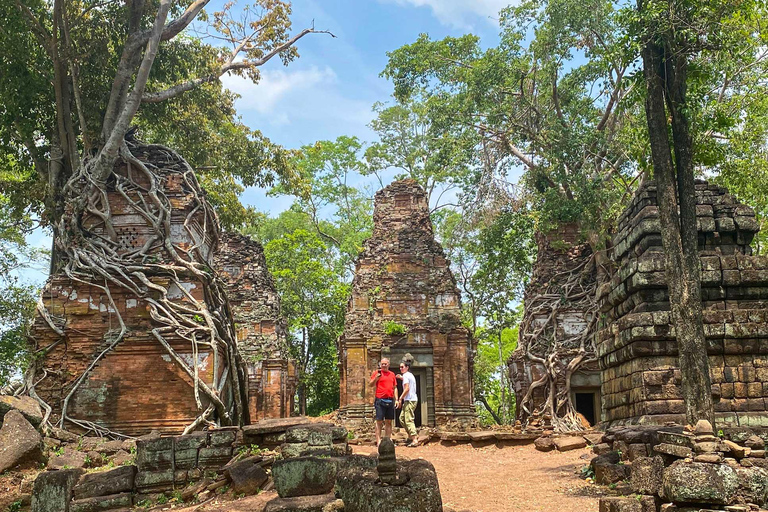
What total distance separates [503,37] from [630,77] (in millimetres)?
8881

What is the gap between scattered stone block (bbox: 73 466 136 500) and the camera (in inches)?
273

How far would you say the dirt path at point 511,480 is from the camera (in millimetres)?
7002

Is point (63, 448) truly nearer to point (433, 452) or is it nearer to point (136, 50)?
point (433, 452)

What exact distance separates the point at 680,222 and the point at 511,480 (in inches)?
156

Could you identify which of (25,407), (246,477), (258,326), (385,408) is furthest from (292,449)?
(258,326)

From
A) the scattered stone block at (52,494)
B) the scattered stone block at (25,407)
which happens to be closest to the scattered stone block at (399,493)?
the scattered stone block at (52,494)

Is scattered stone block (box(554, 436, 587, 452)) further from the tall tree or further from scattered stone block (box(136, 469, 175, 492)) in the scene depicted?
scattered stone block (box(136, 469, 175, 492))

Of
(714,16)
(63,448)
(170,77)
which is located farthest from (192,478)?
(170,77)

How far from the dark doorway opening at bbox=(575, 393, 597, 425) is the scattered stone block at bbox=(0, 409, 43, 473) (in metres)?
13.8

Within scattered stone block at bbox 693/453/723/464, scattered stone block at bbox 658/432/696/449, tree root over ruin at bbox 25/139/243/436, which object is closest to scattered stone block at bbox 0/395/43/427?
tree root over ruin at bbox 25/139/243/436

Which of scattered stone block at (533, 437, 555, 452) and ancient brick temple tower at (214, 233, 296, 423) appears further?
ancient brick temple tower at (214, 233, 296, 423)

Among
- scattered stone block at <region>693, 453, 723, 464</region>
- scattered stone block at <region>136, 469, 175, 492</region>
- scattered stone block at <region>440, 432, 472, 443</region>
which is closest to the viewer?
scattered stone block at <region>693, 453, 723, 464</region>

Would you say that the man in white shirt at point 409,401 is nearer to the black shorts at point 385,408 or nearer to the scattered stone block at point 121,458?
the black shorts at point 385,408

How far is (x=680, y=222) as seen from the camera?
807 centimetres
